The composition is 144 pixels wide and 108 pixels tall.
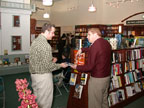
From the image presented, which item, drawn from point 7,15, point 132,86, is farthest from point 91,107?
point 7,15

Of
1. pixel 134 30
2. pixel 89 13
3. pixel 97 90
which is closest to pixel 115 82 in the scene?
pixel 97 90

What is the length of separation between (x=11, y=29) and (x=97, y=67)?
6.58m

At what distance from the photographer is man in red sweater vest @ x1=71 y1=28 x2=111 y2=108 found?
310 cm

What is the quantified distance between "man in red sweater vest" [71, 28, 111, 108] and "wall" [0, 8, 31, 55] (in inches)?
244

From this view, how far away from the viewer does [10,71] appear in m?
8.37

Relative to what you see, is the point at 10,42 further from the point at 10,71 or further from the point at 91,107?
the point at 91,107

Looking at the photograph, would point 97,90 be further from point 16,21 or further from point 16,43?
point 16,21

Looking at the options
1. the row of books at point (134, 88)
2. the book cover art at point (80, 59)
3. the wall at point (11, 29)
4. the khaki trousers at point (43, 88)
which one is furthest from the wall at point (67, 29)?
the khaki trousers at point (43, 88)

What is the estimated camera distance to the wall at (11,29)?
830cm

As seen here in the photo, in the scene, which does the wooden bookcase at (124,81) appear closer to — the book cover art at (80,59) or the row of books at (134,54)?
the row of books at (134,54)

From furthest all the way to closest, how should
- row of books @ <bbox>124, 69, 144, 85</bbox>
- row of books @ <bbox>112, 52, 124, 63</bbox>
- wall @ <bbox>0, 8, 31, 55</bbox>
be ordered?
wall @ <bbox>0, 8, 31, 55</bbox>, row of books @ <bbox>124, 69, 144, 85</bbox>, row of books @ <bbox>112, 52, 124, 63</bbox>

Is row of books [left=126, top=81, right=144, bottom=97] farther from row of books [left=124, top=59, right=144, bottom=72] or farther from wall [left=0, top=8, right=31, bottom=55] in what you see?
wall [left=0, top=8, right=31, bottom=55]

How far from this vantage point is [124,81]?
474cm

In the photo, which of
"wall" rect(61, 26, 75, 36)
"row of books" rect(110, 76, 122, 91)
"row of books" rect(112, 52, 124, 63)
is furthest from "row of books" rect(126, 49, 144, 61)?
"wall" rect(61, 26, 75, 36)
